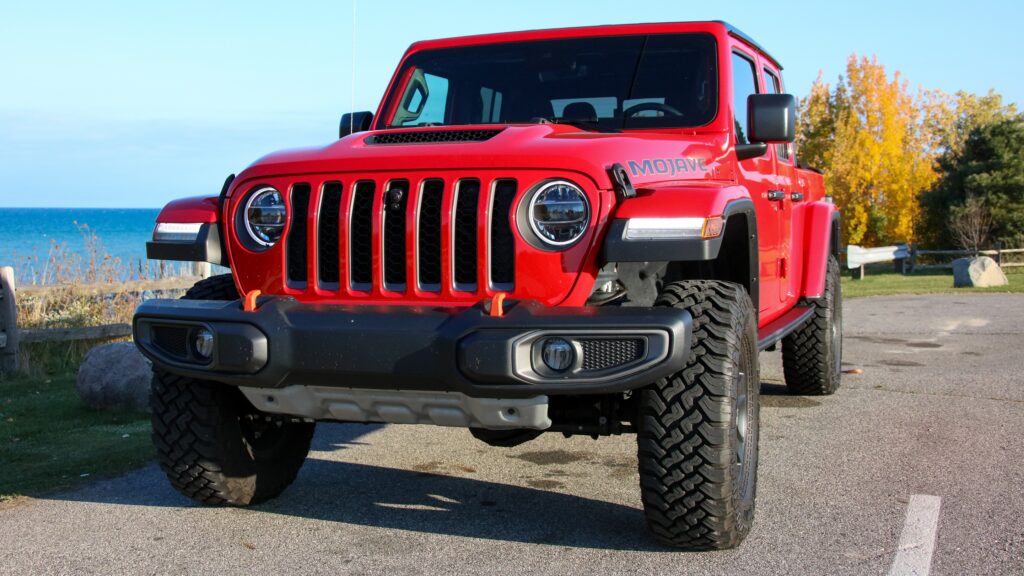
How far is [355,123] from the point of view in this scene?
577 centimetres

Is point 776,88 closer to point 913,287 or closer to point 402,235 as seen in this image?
point 402,235

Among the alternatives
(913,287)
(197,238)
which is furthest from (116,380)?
(913,287)

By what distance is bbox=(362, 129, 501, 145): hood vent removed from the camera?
419 centimetres

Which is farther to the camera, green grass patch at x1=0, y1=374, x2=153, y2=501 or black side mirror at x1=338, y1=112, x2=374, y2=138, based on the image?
black side mirror at x1=338, y1=112, x2=374, y2=138

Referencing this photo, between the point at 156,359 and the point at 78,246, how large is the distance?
70.4 meters

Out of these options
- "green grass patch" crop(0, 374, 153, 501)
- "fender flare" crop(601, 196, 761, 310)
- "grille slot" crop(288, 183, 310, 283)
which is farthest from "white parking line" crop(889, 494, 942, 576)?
"green grass patch" crop(0, 374, 153, 501)

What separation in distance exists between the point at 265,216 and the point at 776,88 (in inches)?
153

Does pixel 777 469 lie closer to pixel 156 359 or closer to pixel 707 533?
pixel 707 533

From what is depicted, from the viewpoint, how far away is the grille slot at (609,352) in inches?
139

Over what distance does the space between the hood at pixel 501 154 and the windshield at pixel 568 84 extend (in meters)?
0.56

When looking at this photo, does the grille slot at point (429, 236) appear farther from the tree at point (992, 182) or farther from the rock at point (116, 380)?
the tree at point (992, 182)

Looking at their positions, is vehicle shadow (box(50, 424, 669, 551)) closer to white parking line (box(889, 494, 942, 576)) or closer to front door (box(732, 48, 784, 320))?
white parking line (box(889, 494, 942, 576))

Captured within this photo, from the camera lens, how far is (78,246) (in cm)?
6900

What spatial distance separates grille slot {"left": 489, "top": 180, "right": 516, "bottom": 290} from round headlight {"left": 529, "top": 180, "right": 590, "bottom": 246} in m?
0.09
